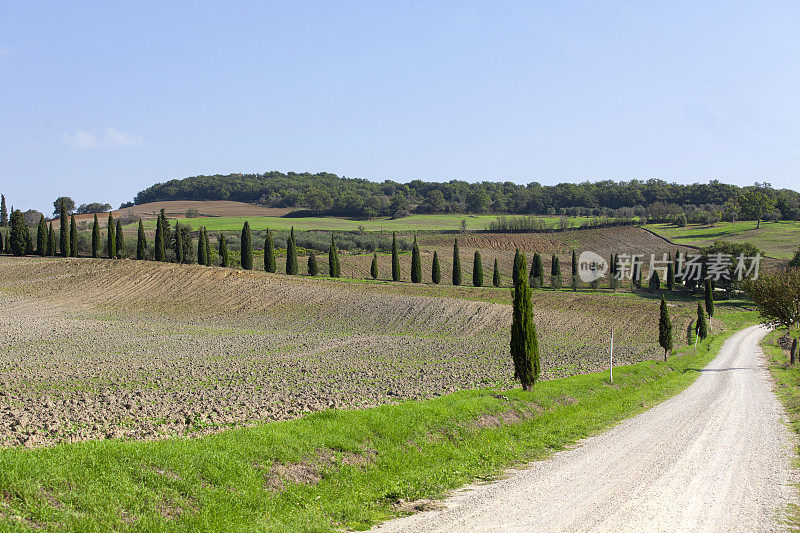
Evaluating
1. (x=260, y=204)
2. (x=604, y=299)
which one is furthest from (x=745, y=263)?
(x=260, y=204)

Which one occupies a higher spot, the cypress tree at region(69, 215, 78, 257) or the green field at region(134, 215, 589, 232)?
the green field at region(134, 215, 589, 232)

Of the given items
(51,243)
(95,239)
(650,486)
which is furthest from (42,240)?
(650,486)

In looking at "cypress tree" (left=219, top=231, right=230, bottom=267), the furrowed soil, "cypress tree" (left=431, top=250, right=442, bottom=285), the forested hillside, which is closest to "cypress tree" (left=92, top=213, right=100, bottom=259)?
the furrowed soil

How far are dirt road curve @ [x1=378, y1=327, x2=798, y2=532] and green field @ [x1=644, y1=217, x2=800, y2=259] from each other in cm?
9571

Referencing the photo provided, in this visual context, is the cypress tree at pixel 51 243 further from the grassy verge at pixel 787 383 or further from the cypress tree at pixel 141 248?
the grassy verge at pixel 787 383

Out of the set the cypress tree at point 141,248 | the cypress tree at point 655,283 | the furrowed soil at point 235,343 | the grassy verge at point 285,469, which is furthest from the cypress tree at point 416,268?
the grassy verge at point 285,469

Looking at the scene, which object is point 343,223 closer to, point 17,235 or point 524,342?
point 17,235

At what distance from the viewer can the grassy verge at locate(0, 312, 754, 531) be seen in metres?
8.36

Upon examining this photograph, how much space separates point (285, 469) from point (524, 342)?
12284 millimetres

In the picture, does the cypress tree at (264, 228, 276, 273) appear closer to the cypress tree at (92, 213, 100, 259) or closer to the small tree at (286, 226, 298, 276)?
the small tree at (286, 226, 298, 276)

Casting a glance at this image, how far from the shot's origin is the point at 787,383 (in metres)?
27.2

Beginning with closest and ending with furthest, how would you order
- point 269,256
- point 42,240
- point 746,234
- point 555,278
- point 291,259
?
point 269,256
point 291,259
point 42,240
point 555,278
point 746,234

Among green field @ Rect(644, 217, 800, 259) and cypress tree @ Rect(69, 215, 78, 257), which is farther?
green field @ Rect(644, 217, 800, 259)

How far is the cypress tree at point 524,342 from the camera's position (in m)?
21.2
